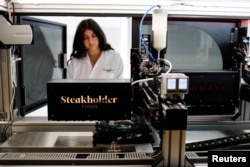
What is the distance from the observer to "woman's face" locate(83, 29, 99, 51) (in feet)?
6.98

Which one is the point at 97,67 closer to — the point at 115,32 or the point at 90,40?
the point at 90,40

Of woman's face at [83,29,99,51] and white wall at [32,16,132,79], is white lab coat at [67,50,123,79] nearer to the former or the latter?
woman's face at [83,29,99,51]

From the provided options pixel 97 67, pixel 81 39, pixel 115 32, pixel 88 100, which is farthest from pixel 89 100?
pixel 115 32

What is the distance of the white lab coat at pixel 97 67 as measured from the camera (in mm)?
2072

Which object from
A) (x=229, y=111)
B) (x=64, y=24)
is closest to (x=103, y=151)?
(x=229, y=111)

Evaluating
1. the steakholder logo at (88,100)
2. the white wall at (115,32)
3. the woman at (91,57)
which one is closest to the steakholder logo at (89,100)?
the steakholder logo at (88,100)

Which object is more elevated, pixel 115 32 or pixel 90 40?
pixel 115 32

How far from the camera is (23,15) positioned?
5.52ft

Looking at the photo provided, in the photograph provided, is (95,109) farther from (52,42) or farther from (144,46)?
(52,42)

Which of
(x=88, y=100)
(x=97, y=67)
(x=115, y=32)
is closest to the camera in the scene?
(x=88, y=100)

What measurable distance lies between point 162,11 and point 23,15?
36.2 inches

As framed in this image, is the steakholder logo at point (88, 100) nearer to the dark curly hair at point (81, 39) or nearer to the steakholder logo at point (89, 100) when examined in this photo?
the steakholder logo at point (89, 100)

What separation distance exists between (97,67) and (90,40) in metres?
0.24

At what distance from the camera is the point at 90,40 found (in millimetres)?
2145
